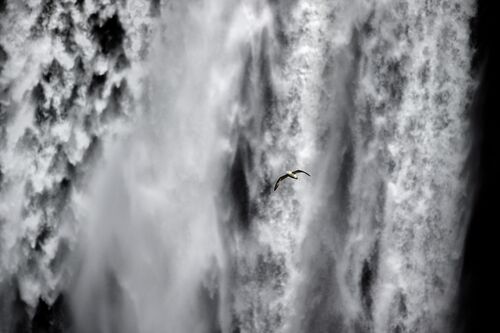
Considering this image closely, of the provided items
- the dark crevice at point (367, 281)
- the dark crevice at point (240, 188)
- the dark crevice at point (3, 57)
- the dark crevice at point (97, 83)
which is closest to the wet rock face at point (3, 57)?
the dark crevice at point (3, 57)

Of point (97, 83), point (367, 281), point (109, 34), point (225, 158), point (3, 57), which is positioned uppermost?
point (109, 34)

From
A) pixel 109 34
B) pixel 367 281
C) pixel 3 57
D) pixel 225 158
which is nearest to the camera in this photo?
pixel 3 57

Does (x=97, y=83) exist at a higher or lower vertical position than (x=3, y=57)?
lower

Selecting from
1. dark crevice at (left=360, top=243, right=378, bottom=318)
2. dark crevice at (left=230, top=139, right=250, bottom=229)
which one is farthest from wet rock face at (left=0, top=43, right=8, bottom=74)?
dark crevice at (left=360, top=243, right=378, bottom=318)

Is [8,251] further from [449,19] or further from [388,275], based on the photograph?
[449,19]

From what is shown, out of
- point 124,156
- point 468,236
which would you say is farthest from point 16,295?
point 468,236

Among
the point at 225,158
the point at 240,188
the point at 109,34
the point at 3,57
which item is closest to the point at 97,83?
the point at 109,34

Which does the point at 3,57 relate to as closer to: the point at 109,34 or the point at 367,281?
the point at 109,34

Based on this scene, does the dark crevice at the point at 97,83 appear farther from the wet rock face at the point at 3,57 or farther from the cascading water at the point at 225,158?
the wet rock face at the point at 3,57

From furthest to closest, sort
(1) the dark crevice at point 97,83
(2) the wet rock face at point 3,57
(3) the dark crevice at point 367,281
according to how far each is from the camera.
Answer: (3) the dark crevice at point 367,281, (1) the dark crevice at point 97,83, (2) the wet rock face at point 3,57
